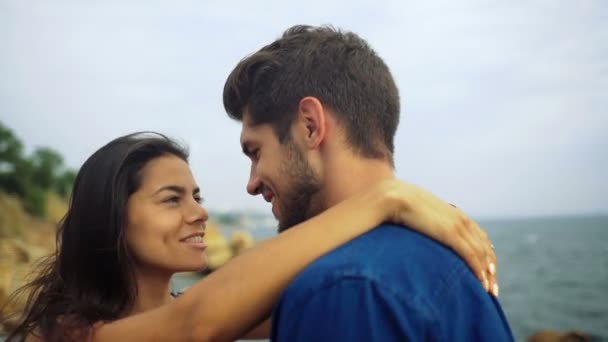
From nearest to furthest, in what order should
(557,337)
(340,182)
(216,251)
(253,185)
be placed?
1. (340,182)
2. (253,185)
3. (557,337)
4. (216,251)

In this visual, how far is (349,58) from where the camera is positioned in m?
2.44

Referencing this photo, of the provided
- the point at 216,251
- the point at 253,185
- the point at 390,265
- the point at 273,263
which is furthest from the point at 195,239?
the point at 216,251

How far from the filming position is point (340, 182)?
7.20 feet

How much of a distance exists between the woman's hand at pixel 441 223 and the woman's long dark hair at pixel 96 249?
92.1 inches

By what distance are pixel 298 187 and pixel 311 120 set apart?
0.29 meters

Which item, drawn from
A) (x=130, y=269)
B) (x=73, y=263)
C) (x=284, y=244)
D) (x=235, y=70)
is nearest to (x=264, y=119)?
(x=235, y=70)

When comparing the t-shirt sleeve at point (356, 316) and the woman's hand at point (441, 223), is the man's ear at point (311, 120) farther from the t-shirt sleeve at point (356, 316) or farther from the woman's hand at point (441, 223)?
the t-shirt sleeve at point (356, 316)

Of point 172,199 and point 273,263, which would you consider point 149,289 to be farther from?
point 273,263

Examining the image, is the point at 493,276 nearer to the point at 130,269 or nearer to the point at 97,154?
the point at 130,269

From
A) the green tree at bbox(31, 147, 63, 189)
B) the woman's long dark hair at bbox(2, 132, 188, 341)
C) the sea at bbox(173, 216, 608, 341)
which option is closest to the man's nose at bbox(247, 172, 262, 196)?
the woman's long dark hair at bbox(2, 132, 188, 341)

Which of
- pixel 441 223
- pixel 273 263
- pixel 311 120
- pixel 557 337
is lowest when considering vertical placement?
pixel 557 337

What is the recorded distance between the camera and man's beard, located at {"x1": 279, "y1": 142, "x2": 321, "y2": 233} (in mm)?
2238

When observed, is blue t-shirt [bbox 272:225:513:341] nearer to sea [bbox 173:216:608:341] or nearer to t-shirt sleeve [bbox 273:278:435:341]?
t-shirt sleeve [bbox 273:278:435:341]

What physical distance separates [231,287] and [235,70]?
3.58 ft
